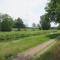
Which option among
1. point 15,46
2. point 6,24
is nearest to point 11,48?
point 15,46

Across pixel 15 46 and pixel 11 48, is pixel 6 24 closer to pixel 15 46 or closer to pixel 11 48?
pixel 15 46

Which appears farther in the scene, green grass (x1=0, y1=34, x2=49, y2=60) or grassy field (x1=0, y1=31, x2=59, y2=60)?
grassy field (x1=0, y1=31, x2=59, y2=60)

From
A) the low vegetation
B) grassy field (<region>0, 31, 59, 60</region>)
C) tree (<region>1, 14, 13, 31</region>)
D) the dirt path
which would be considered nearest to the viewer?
the dirt path

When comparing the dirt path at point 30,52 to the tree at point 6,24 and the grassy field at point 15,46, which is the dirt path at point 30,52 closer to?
the grassy field at point 15,46

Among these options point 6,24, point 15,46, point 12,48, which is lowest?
point 15,46

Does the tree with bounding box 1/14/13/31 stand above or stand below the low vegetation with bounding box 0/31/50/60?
above

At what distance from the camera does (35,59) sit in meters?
14.5

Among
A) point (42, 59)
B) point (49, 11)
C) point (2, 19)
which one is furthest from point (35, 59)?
point (2, 19)

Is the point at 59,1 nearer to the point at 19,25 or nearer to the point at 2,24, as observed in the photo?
the point at 2,24

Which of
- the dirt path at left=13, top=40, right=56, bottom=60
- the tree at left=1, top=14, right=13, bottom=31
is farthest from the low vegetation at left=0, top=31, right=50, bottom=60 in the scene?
the tree at left=1, top=14, right=13, bottom=31

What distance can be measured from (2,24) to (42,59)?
9067 centimetres

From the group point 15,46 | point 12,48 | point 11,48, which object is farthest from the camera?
point 15,46

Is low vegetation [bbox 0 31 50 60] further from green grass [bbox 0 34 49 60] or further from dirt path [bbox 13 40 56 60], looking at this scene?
dirt path [bbox 13 40 56 60]

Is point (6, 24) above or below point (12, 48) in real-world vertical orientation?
above
